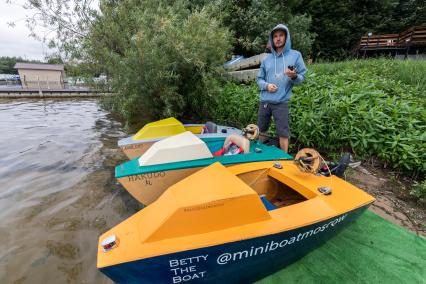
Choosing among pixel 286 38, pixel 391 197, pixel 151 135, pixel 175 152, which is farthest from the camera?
pixel 151 135

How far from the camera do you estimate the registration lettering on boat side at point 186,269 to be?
1.65 metres

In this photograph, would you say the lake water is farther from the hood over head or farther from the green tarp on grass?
the hood over head

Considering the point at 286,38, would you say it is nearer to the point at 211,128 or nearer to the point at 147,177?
the point at 211,128

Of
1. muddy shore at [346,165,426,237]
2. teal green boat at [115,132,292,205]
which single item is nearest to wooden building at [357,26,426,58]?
muddy shore at [346,165,426,237]

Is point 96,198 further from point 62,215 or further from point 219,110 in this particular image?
point 219,110

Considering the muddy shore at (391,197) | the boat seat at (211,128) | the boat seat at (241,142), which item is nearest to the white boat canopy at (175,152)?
the boat seat at (241,142)

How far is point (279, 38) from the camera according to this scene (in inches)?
135

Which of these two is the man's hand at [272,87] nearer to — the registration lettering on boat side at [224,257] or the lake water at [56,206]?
the registration lettering on boat side at [224,257]

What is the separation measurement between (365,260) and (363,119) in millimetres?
2529

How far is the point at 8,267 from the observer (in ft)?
7.47

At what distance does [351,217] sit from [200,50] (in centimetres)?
492

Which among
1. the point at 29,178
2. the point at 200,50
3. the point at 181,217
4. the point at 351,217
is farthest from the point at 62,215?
the point at 200,50

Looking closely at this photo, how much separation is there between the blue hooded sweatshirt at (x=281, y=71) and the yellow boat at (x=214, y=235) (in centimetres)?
183

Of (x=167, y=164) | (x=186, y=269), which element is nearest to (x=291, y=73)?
(x=167, y=164)
